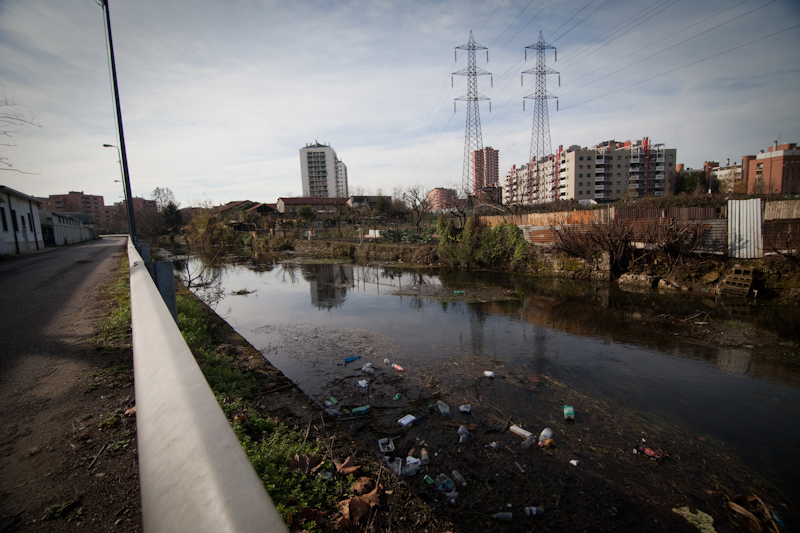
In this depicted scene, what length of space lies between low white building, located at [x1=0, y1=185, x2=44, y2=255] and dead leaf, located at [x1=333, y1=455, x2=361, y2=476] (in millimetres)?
23561

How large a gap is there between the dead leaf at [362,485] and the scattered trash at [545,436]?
2.42 m

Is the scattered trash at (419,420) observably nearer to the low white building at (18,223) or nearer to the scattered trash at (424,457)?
the scattered trash at (424,457)

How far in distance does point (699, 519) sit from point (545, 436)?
149 cm

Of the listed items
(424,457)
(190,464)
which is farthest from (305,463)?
(190,464)

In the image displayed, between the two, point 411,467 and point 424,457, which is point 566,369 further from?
point 411,467

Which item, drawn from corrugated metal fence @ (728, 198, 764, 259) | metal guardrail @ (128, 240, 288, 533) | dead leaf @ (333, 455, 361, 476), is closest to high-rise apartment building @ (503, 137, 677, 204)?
corrugated metal fence @ (728, 198, 764, 259)

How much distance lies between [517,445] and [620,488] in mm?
1071

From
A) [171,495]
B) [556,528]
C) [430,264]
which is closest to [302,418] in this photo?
[556,528]

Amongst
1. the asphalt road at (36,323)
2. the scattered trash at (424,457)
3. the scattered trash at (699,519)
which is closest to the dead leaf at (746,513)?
the scattered trash at (699,519)

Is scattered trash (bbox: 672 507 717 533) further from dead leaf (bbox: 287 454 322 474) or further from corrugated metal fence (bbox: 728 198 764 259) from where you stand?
corrugated metal fence (bbox: 728 198 764 259)

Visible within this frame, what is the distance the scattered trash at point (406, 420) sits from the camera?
4.67 meters

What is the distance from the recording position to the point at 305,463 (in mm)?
2895

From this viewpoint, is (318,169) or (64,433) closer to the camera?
(64,433)

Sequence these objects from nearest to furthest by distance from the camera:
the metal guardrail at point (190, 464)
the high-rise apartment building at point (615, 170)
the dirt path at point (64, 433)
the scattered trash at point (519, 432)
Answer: the metal guardrail at point (190, 464) → the dirt path at point (64, 433) → the scattered trash at point (519, 432) → the high-rise apartment building at point (615, 170)
